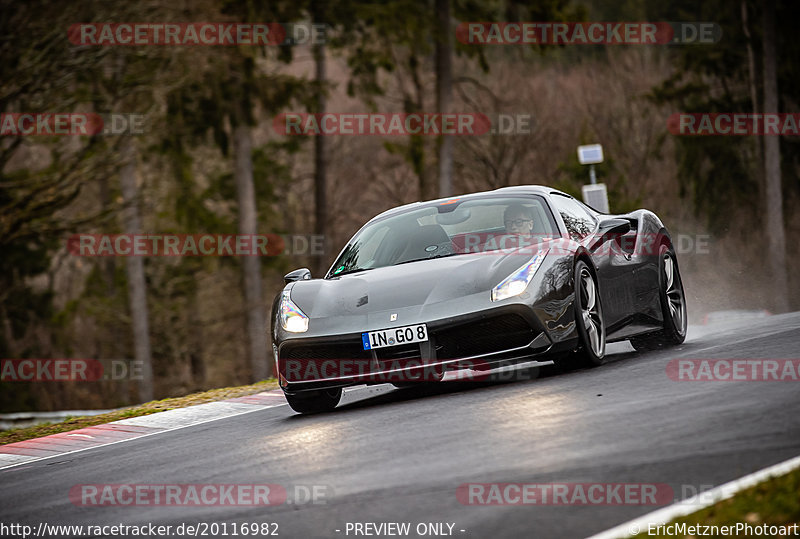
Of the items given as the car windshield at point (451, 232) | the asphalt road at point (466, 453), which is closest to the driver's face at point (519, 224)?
the car windshield at point (451, 232)

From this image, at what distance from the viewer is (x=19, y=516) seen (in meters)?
5.80

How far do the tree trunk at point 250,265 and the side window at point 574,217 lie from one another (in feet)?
65.0

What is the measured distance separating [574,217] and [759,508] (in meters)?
5.31

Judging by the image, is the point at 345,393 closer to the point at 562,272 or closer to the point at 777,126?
the point at 562,272

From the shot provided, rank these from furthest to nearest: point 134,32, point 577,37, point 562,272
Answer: point 577,37 < point 134,32 < point 562,272

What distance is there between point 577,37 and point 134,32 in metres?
12.4

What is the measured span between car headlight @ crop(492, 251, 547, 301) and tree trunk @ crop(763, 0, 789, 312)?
75.4 ft

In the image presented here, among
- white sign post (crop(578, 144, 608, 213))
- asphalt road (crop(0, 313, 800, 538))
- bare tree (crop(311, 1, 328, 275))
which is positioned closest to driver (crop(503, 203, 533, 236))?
asphalt road (crop(0, 313, 800, 538))

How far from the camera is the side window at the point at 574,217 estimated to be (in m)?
8.94

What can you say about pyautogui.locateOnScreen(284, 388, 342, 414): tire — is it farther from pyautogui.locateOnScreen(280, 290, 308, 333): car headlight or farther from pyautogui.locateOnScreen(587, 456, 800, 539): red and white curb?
pyautogui.locateOnScreen(587, 456, 800, 539): red and white curb

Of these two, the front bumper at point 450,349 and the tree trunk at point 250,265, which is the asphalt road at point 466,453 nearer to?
the front bumper at point 450,349

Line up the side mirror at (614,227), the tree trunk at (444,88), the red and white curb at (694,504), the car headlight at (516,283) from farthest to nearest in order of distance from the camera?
1. the tree trunk at (444,88)
2. the side mirror at (614,227)
3. the car headlight at (516,283)
4. the red and white curb at (694,504)

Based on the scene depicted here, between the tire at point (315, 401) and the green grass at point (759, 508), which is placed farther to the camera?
the tire at point (315, 401)

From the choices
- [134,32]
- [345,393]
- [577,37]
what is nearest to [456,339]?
[345,393]
